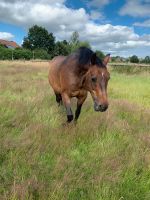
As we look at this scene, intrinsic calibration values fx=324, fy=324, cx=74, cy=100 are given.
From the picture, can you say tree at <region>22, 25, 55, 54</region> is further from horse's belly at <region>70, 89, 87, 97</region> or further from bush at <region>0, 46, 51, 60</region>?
horse's belly at <region>70, 89, 87, 97</region>

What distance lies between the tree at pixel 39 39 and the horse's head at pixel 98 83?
88.1m

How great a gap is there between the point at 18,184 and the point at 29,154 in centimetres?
101

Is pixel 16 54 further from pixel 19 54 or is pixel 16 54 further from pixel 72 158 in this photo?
pixel 72 158

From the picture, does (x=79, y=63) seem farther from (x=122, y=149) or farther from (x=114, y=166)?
(x=114, y=166)

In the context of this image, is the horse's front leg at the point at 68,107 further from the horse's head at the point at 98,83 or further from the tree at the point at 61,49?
the tree at the point at 61,49

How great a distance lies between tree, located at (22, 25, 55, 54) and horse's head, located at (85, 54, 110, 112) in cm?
8811

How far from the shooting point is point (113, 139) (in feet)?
19.6

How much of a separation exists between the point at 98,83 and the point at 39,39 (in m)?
90.9

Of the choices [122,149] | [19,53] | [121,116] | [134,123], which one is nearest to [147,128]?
[134,123]

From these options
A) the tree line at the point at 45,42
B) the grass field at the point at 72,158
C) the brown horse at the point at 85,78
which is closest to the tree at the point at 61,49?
the tree line at the point at 45,42

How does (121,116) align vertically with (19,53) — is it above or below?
below

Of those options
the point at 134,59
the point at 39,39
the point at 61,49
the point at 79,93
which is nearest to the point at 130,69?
the point at 79,93

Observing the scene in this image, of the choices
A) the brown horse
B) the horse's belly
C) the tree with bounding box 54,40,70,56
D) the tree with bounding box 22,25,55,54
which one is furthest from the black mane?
the tree with bounding box 22,25,55,54

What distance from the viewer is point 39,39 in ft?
310
